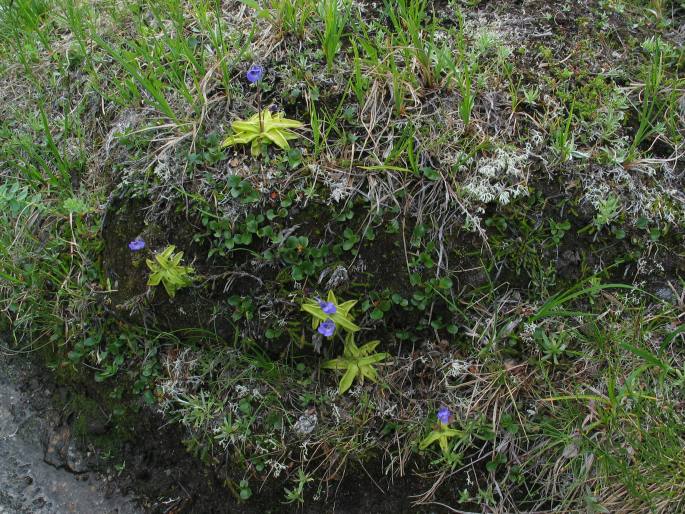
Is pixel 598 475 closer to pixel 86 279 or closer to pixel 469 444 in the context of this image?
pixel 469 444

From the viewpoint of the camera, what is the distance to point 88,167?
302cm

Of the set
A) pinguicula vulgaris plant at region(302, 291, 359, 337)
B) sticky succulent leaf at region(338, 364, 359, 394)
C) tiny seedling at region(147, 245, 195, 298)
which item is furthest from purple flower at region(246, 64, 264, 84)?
sticky succulent leaf at region(338, 364, 359, 394)

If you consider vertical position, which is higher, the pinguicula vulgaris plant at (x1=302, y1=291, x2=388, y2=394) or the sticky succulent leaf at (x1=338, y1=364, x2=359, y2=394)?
the pinguicula vulgaris plant at (x1=302, y1=291, x2=388, y2=394)

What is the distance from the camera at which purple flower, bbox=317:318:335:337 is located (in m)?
2.33

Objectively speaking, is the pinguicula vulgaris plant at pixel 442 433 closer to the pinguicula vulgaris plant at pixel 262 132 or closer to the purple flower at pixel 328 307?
the purple flower at pixel 328 307

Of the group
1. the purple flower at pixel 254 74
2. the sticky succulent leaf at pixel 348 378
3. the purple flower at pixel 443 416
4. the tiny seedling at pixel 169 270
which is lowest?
the purple flower at pixel 443 416

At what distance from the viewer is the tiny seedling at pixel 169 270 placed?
2.52 m

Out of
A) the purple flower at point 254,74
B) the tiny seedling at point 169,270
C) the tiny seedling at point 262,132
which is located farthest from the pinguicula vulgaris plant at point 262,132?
the tiny seedling at point 169,270

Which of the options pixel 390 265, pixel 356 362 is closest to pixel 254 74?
pixel 390 265

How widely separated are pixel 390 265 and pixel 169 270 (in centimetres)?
94

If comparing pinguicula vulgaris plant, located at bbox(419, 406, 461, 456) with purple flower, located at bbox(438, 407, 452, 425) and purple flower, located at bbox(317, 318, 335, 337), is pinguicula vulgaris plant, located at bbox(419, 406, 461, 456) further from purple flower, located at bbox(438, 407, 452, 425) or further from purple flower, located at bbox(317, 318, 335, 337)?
purple flower, located at bbox(317, 318, 335, 337)

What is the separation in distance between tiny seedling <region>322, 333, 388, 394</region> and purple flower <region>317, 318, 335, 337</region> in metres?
0.15

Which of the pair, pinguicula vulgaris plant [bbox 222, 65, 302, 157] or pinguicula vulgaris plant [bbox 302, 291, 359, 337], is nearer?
pinguicula vulgaris plant [bbox 302, 291, 359, 337]

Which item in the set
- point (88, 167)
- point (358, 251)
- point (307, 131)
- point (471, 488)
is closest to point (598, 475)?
point (471, 488)
